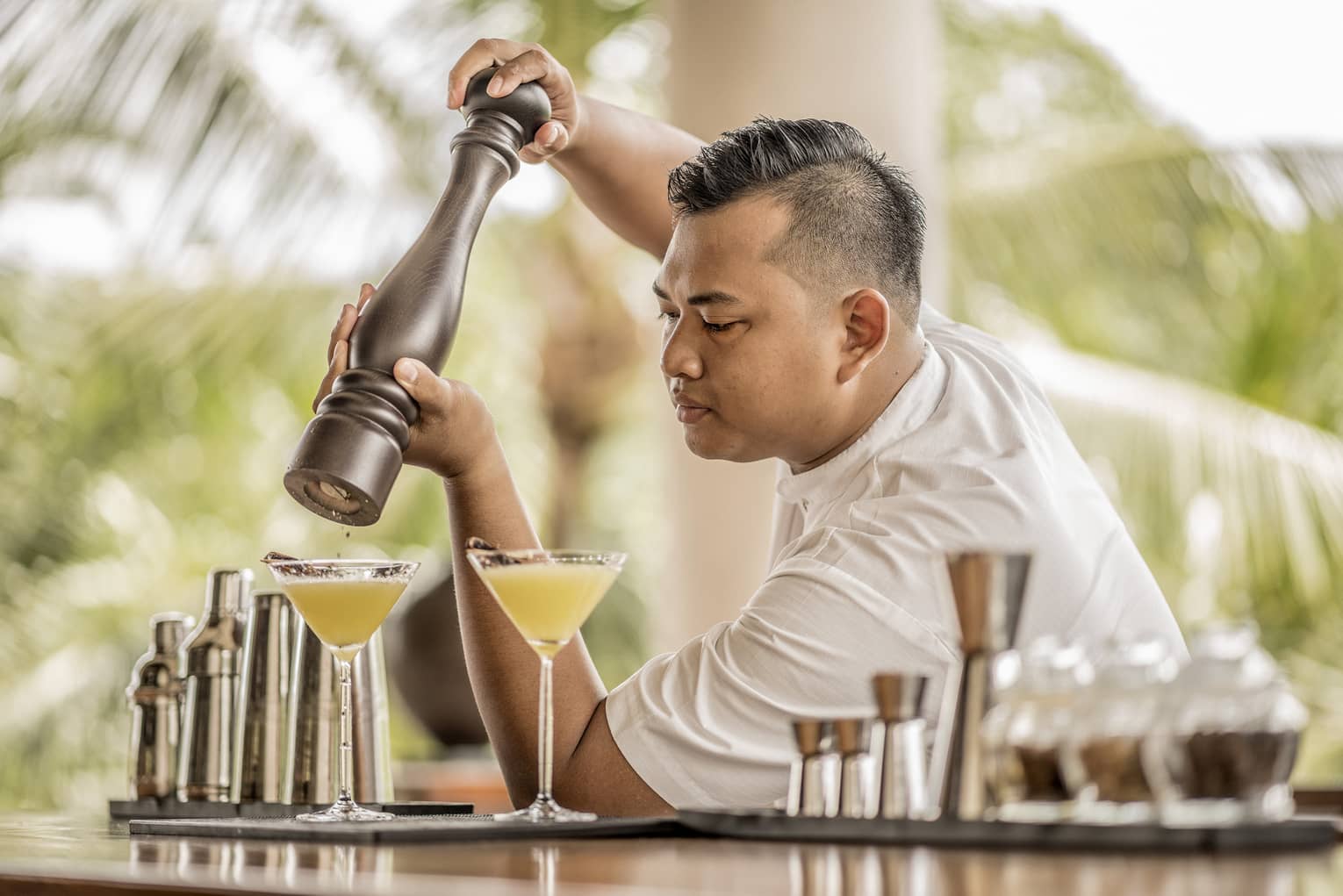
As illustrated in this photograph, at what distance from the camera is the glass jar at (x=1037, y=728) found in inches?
46.6

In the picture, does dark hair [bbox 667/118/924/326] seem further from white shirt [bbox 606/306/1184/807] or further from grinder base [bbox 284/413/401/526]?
grinder base [bbox 284/413/401/526]

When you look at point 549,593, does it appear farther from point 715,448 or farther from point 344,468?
point 715,448

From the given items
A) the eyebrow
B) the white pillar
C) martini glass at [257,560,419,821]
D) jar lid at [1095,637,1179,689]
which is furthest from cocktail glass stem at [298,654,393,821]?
the white pillar

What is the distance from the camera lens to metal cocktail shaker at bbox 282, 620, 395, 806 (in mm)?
2049

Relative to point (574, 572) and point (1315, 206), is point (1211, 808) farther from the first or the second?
point (1315, 206)

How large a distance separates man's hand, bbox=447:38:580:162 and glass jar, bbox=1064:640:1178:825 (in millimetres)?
1197

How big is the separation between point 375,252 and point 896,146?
3100 mm

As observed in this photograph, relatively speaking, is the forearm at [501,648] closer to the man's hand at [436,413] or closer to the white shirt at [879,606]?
the man's hand at [436,413]

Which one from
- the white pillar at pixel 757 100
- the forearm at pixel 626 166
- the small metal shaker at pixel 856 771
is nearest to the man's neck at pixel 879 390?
the forearm at pixel 626 166

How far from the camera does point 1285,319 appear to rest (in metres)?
10.7

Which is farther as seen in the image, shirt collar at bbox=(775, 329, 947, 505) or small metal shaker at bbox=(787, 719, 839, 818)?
shirt collar at bbox=(775, 329, 947, 505)

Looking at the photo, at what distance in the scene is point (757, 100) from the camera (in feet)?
15.9

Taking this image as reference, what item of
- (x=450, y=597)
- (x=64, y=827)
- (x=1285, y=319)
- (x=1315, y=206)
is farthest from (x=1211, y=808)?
(x=1285, y=319)

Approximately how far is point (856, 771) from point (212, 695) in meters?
1.06
